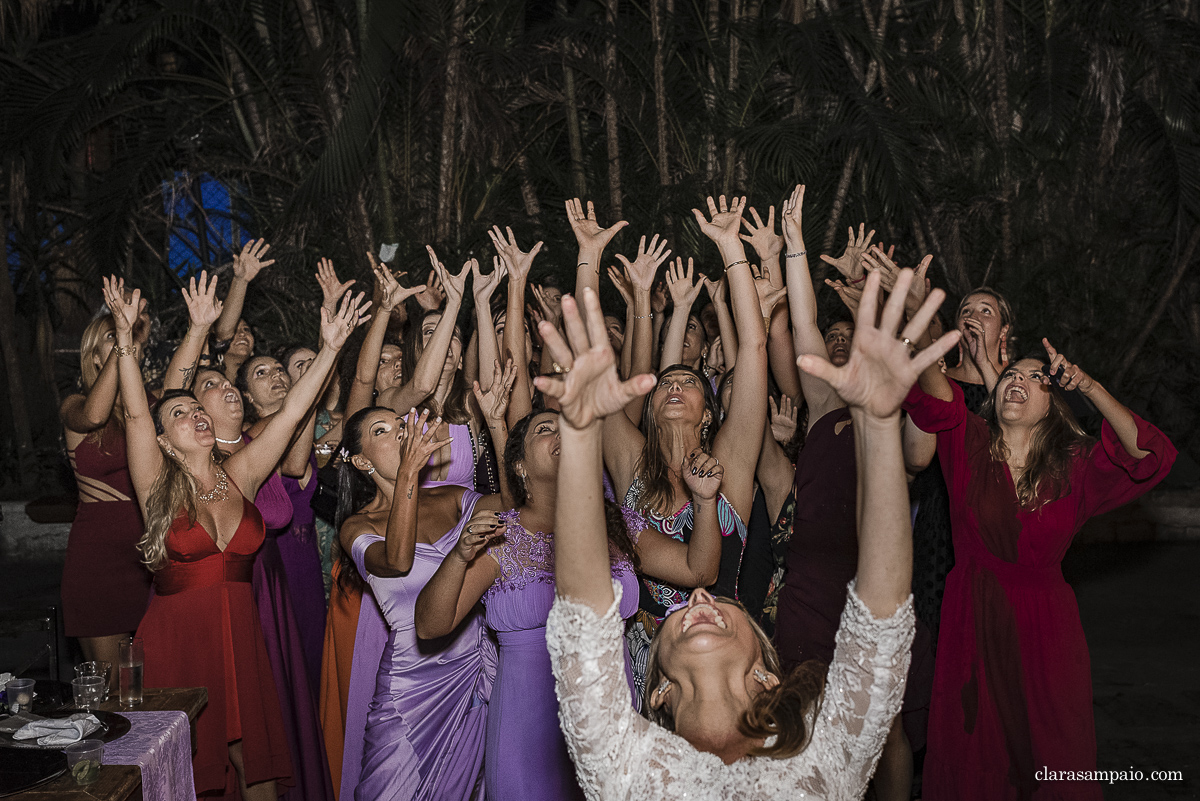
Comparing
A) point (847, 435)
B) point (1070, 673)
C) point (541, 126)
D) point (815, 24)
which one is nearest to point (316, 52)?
point (541, 126)

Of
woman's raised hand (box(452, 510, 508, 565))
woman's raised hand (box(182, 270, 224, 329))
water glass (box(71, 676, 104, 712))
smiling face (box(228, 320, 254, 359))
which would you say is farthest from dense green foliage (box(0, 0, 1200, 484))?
woman's raised hand (box(452, 510, 508, 565))

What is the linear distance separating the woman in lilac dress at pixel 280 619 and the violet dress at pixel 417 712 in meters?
0.36

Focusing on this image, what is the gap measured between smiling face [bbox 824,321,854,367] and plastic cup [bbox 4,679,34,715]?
102 inches

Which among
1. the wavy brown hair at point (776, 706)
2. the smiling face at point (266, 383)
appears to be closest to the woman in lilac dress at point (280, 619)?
the smiling face at point (266, 383)

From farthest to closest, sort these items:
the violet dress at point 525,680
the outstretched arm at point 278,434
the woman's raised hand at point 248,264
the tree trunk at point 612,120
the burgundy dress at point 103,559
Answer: the tree trunk at point 612,120, the woman's raised hand at point 248,264, the burgundy dress at point 103,559, the outstretched arm at point 278,434, the violet dress at point 525,680

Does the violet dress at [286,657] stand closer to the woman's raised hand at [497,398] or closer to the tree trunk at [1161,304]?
the woman's raised hand at [497,398]

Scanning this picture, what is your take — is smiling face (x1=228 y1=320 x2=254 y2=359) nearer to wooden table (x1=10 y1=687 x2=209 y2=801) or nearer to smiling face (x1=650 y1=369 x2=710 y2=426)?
smiling face (x1=650 y1=369 x2=710 y2=426)

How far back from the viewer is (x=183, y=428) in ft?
9.49

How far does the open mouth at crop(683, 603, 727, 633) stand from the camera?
1690 mm

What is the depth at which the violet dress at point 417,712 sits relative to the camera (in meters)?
2.71

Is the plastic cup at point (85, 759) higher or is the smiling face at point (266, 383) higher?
the smiling face at point (266, 383)

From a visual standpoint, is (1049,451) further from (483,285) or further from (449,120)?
(449,120)

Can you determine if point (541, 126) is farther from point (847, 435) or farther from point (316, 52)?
point (847, 435)

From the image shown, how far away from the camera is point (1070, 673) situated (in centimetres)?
266
